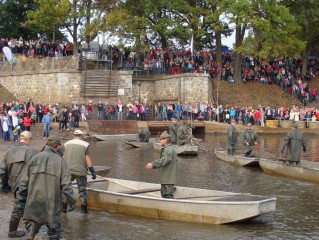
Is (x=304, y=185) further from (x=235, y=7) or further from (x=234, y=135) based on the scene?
(x=235, y=7)

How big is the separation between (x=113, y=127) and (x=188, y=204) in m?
24.6

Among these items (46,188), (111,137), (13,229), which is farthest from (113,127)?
(46,188)

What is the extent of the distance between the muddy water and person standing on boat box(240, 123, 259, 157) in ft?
2.95

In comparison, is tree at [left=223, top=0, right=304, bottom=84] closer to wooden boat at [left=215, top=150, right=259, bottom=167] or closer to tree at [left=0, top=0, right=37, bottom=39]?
tree at [left=0, top=0, right=37, bottom=39]

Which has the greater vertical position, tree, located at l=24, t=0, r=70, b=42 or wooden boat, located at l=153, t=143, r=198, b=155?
tree, located at l=24, t=0, r=70, b=42

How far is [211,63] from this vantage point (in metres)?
48.0

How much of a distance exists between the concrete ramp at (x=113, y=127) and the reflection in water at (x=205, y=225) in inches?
362

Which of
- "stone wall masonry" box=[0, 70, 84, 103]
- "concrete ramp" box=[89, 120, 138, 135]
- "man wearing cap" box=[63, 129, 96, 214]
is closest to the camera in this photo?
"man wearing cap" box=[63, 129, 96, 214]

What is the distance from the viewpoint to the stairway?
42.2 metres

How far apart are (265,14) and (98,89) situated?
49.7ft

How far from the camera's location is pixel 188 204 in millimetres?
11953

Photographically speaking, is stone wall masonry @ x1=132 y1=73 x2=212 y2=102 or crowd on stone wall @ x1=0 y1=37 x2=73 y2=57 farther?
stone wall masonry @ x1=132 y1=73 x2=212 y2=102

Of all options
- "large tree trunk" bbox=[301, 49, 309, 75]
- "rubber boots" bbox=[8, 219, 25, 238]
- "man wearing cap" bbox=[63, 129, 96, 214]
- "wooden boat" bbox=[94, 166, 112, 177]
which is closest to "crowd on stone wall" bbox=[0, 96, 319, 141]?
"large tree trunk" bbox=[301, 49, 309, 75]

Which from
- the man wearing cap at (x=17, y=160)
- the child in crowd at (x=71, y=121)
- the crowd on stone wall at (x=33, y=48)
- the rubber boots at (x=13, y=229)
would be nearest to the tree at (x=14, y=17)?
the crowd on stone wall at (x=33, y=48)
